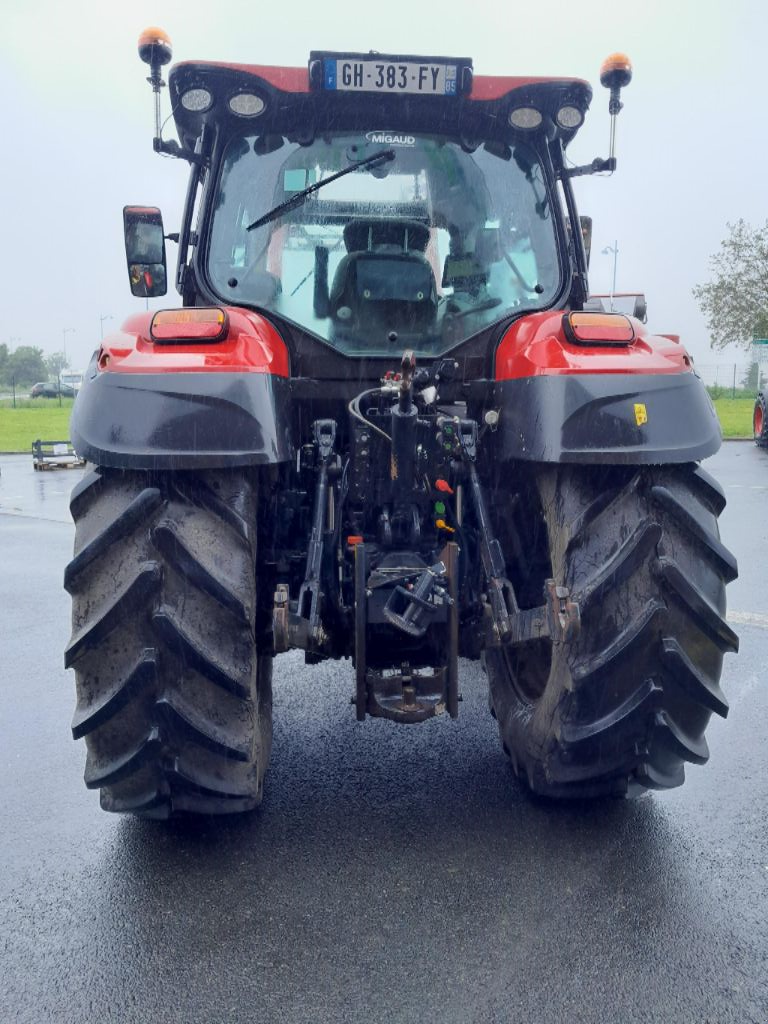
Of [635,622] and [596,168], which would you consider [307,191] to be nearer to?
[596,168]

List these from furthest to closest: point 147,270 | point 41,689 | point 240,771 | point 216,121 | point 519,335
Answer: point 41,689
point 147,270
point 216,121
point 519,335
point 240,771

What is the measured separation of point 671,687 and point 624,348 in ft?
3.37

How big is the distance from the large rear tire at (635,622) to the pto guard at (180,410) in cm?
91

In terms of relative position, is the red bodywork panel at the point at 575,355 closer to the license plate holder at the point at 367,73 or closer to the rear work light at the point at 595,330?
the rear work light at the point at 595,330

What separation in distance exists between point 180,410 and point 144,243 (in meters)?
1.41

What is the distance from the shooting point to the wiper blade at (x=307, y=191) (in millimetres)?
3213

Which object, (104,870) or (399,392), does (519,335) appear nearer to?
(399,392)

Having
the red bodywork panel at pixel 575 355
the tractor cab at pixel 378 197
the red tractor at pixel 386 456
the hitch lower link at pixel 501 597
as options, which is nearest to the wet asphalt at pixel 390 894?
the red tractor at pixel 386 456

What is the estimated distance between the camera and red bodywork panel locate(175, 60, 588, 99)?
10.3ft

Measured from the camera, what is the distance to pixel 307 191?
127 inches

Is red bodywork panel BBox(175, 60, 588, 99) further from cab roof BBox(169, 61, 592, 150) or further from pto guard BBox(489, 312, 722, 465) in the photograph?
pto guard BBox(489, 312, 722, 465)

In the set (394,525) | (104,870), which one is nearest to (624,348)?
(394,525)

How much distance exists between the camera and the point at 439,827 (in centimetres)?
299

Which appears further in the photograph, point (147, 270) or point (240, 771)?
point (147, 270)
